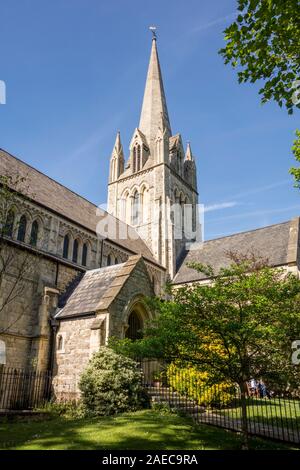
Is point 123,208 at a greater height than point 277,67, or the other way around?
point 123,208

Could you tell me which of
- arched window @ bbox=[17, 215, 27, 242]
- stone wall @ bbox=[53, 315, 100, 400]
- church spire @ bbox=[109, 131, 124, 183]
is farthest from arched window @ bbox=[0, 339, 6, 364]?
church spire @ bbox=[109, 131, 124, 183]

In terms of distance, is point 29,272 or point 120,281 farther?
point 29,272

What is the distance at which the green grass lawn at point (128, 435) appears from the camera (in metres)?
7.67

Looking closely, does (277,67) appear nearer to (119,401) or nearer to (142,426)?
(142,426)

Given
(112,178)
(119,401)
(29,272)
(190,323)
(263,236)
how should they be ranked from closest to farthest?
(190,323), (119,401), (29,272), (263,236), (112,178)

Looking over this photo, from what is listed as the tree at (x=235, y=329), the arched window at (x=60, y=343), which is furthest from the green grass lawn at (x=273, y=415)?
the arched window at (x=60, y=343)

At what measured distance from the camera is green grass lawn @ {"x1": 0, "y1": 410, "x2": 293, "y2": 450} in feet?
25.2

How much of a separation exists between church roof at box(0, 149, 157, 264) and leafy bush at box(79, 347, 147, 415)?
384 inches

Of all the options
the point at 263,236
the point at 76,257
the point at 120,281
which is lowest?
the point at 120,281

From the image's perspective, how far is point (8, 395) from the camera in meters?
13.7

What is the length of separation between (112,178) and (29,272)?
25.5 meters

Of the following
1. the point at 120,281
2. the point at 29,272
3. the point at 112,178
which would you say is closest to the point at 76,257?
the point at 29,272

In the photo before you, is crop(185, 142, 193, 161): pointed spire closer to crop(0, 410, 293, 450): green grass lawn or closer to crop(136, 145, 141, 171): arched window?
crop(136, 145, 141, 171): arched window

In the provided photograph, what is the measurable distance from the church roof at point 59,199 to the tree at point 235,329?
12.3 metres
